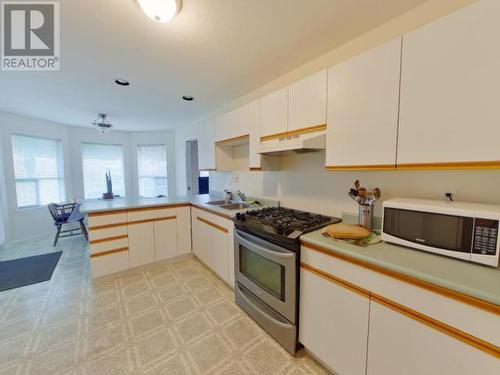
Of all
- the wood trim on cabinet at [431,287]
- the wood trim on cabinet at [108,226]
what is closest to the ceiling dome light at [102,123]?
the wood trim on cabinet at [108,226]

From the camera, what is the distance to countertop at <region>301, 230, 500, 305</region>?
0.81 m

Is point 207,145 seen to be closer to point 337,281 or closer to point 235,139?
point 235,139

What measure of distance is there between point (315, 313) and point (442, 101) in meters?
1.47

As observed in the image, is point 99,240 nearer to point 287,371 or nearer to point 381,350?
point 287,371

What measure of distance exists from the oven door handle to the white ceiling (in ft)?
5.55

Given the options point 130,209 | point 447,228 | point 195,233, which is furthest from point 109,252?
point 447,228

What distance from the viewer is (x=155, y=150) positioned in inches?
225

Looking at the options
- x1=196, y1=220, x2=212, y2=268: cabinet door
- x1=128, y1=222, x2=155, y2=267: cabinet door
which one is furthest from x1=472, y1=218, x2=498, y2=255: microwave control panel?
x1=128, y1=222, x2=155, y2=267: cabinet door

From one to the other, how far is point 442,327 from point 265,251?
1035mm

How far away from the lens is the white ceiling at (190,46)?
4.48 ft

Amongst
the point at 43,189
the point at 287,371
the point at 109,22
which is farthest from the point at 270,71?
the point at 43,189

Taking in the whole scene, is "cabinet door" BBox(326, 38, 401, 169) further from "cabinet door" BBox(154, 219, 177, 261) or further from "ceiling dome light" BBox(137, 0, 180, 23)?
"cabinet door" BBox(154, 219, 177, 261)

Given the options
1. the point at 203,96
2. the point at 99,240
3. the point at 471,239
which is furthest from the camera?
the point at 203,96

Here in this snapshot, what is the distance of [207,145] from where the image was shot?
3131mm
